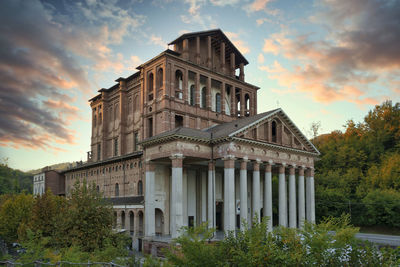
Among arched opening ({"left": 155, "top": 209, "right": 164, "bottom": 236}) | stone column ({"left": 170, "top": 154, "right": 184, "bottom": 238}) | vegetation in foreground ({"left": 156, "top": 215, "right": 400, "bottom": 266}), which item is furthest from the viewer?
arched opening ({"left": 155, "top": 209, "right": 164, "bottom": 236})

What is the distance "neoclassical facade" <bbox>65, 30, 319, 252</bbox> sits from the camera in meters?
33.3

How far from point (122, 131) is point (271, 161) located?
22.4 m

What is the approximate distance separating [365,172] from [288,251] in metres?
51.5

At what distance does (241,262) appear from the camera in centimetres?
1288

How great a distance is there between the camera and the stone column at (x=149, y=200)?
33725 mm

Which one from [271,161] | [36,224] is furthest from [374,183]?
[36,224]

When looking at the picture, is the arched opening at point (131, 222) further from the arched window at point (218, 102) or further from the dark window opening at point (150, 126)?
the arched window at point (218, 102)

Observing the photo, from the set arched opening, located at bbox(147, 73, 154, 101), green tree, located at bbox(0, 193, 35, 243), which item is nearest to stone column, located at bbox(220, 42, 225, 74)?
arched opening, located at bbox(147, 73, 154, 101)

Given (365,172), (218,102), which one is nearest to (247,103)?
(218,102)

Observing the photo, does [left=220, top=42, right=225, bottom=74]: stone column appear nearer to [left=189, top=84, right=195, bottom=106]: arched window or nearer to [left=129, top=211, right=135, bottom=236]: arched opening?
[left=189, top=84, right=195, bottom=106]: arched window

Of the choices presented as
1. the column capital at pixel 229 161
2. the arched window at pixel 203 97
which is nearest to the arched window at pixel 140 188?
the arched window at pixel 203 97

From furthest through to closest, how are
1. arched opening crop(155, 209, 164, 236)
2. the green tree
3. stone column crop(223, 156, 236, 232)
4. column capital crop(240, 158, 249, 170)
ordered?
arched opening crop(155, 209, 164, 236) < the green tree < column capital crop(240, 158, 249, 170) < stone column crop(223, 156, 236, 232)

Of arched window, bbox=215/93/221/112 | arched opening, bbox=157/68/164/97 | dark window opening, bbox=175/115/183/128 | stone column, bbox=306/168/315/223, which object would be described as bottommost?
stone column, bbox=306/168/315/223

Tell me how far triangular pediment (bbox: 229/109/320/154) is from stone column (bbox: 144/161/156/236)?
8.89 m
